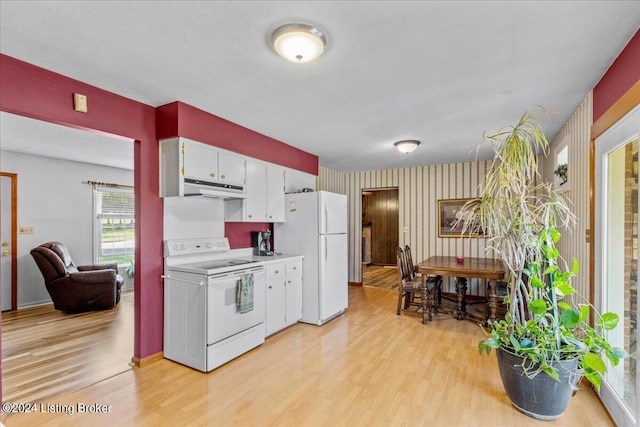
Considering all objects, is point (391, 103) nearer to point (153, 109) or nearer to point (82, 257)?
Answer: point (153, 109)

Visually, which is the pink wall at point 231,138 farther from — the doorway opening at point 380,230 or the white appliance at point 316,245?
the doorway opening at point 380,230

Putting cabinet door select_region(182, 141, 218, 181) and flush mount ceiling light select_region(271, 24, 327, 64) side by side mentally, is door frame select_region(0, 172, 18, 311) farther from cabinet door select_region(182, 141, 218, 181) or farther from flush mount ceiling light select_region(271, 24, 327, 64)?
flush mount ceiling light select_region(271, 24, 327, 64)

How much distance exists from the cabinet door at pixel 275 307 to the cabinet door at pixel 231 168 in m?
1.24

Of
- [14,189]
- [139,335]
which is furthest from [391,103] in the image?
[14,189]

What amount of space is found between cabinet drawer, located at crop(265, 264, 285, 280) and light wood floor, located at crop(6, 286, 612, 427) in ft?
2.39

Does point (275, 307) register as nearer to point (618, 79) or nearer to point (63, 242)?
point (618, 79)

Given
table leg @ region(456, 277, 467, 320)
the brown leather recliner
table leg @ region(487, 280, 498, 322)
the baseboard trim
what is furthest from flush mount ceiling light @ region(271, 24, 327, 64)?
the brown leather recliner

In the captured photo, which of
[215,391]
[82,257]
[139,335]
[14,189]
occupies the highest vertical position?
[14,189]

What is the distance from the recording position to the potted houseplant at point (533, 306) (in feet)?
6.73

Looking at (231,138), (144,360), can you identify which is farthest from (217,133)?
(144,360)

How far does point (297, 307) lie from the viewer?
13.4 feet

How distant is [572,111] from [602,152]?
1.08m

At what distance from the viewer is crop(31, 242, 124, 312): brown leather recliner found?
14.7 ft

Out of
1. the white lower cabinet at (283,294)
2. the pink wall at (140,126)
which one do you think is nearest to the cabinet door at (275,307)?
the white lower cabinet at (283,294)
